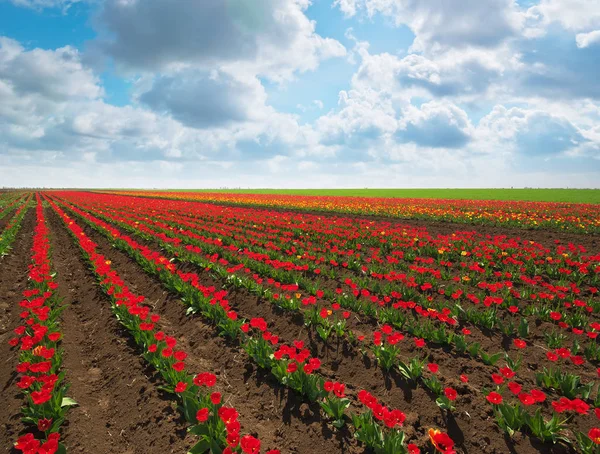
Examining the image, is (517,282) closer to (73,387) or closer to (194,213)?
(73,387)

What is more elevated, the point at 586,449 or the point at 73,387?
the point at 586,449

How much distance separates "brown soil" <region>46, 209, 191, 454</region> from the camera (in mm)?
3787

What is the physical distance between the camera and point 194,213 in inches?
878

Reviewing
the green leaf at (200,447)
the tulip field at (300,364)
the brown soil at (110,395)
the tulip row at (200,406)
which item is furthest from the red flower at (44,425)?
the green leaf at (200,447)

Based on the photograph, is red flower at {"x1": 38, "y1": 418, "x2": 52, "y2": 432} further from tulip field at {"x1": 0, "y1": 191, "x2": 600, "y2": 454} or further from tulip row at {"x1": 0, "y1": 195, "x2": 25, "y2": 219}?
tulip row at {"x1": 0, "y1": 195, "x2": 25, "y2": 219}

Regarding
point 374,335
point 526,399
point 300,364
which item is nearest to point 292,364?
point 300,364

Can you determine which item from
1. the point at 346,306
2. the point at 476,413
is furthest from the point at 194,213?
the point at 476,413

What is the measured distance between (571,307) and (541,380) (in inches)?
137

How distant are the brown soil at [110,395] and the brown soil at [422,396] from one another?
1.53m

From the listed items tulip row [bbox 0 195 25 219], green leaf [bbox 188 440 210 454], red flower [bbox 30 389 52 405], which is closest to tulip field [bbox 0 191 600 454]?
green leaf [bbox 188 440 210 454]

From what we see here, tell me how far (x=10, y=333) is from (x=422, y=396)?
26.1 feet

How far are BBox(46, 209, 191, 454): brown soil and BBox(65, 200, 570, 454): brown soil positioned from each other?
1531 millimetres

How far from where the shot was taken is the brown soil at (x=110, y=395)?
3.79 m

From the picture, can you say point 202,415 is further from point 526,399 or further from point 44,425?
point 526,399
